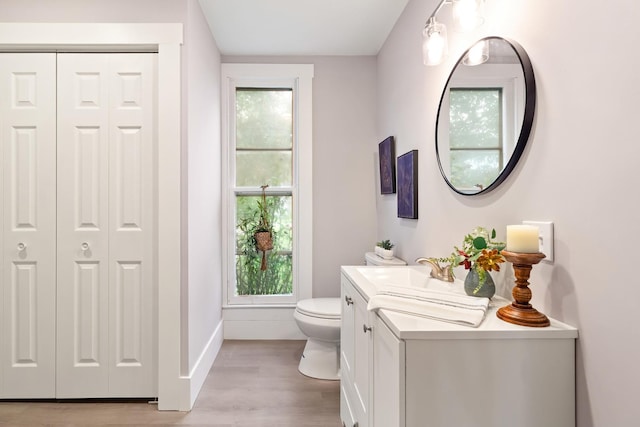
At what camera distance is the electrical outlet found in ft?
3.07

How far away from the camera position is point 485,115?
1.23m

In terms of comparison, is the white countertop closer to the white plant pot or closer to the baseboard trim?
the white plant pot

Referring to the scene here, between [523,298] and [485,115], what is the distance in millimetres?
674

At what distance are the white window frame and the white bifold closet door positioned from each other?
929mm

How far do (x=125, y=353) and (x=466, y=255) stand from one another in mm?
1917

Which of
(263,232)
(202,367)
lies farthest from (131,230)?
(263,232)

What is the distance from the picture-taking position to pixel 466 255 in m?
1.15

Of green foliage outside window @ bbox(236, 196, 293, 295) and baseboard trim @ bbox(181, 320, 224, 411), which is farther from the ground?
green foliage outside window @ bbox(236, 196, 293, 295)

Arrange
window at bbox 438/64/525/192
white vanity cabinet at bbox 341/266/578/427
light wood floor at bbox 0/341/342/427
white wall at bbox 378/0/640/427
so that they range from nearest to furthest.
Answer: white wall at bbox 378/0/640/427, white vanity cabinet at bbox 341/266/578/427, window at bbox 438/64/525/192, light wood floor at bbox 0/341/342/427

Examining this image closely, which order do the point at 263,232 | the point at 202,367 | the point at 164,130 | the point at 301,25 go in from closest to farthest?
the point at 164,130, the point at 202,367, the point at 301,25, the point at 263,232

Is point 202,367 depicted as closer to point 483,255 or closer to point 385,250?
point 385,250

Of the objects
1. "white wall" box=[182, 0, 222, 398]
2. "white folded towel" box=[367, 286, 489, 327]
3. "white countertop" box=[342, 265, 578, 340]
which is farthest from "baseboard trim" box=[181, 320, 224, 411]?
"white countertop" box=[342, 265, 578, 340]

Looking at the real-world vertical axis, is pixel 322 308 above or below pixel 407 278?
below

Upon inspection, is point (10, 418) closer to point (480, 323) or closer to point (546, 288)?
point (480, 323)
